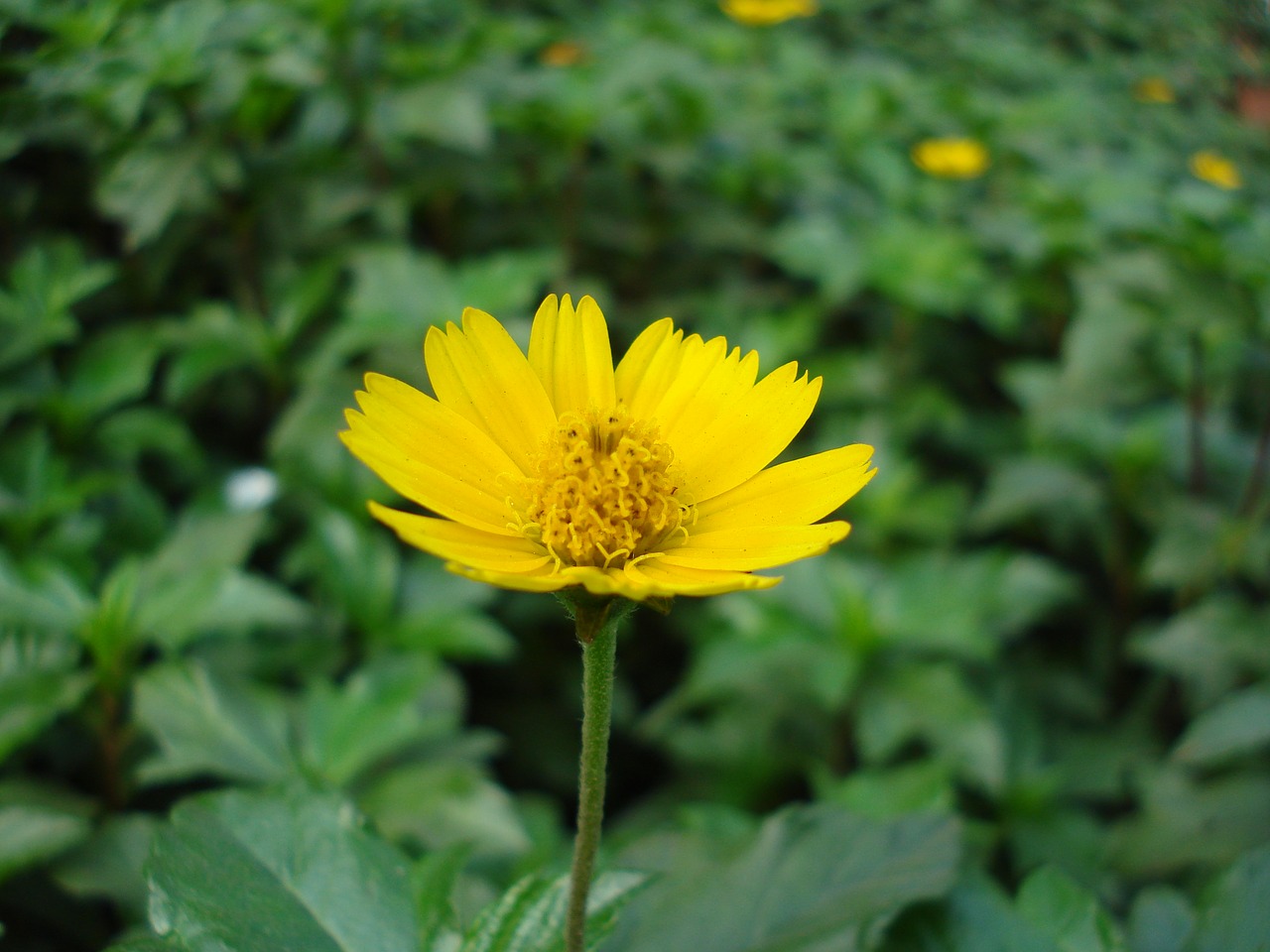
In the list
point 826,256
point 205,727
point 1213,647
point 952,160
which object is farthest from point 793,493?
point 952,160

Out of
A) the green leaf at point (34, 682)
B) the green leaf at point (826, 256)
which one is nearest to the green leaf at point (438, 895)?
the green leaf at point (34, 682)

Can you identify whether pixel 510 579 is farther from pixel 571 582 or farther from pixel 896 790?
pixel 896 790

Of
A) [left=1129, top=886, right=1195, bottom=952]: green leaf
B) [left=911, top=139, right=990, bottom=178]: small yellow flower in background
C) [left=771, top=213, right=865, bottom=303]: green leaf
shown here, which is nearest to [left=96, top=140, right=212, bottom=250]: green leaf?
[left=771, top=213, right=865, bottom=303]: green leaf

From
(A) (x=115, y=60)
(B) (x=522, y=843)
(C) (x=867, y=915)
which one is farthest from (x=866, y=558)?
(A) (x=115, y=60)

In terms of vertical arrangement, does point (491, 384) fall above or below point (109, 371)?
above

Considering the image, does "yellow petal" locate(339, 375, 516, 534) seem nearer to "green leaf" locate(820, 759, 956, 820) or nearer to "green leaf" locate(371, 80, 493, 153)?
"green leaf" locate(820, 759, 956, 820)

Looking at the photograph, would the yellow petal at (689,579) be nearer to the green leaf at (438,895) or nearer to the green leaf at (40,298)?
the green leaf at (438,895)

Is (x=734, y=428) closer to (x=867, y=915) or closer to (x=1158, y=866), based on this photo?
(x=867, y=915)
